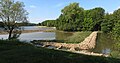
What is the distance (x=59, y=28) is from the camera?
121 metres

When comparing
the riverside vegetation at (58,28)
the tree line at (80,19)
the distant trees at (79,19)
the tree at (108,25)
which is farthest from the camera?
the distant trees at (79,19)

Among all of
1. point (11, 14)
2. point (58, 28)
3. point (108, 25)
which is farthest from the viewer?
point (58, 28)

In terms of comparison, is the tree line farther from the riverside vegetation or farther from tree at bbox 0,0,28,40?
tree at bbox 0,0,28,40

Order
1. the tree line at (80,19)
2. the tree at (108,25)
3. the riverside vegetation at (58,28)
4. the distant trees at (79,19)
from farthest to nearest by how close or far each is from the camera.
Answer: the distant trees at (79,19), the tree line at (80,19), the tree at (108,25), the riverside vegetation at (58,28)

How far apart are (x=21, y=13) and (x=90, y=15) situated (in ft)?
219

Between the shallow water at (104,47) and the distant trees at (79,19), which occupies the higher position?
the distant trees at (79,19)

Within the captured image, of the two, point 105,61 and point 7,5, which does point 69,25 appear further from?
point 105,61

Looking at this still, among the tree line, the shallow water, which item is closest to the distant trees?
the tree line

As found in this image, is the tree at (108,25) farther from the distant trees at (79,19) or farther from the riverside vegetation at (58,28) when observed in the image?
the distant trees at (79,19)

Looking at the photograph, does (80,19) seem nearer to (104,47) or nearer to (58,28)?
(58,28)

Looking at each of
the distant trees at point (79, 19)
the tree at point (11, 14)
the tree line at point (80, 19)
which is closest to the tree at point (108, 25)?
the tree line at point (80, 19)

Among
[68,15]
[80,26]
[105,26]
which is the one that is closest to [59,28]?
[68,15]

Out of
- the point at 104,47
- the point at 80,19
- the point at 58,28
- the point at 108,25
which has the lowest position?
the point at 104,47

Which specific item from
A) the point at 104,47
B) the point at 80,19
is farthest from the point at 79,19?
the point at 104,47
